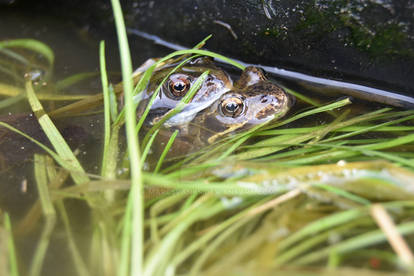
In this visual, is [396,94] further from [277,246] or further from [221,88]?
[277,246]

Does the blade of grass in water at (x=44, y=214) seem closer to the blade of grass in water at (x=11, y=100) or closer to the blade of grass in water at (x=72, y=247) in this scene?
the blade of grass in water at (x=72, y=247)

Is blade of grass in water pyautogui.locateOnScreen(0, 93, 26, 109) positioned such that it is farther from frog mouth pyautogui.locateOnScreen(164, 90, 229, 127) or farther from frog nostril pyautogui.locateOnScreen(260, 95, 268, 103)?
frog nostril pyautogui.locateOnScreen(260, 95, 268, 103)

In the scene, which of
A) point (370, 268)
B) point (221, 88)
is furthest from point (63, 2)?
point (370, 268)

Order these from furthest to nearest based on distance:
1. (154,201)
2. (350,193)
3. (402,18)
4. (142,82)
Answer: (142,82), (402,18), (154,201), (350,193)

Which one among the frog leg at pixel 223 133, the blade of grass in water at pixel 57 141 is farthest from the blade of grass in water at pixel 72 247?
the frog leg at pixel 223 133

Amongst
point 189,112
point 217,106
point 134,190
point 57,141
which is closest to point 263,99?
point 217,106

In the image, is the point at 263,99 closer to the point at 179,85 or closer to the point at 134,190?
the point at 179,85

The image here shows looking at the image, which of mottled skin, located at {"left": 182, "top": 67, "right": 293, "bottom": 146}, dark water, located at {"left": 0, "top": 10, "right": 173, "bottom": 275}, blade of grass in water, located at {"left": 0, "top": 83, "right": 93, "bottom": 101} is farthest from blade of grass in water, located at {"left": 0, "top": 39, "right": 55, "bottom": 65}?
mottled skin, located at {"left": 182, "top": 67, "right": 293, "bottom": 146}
